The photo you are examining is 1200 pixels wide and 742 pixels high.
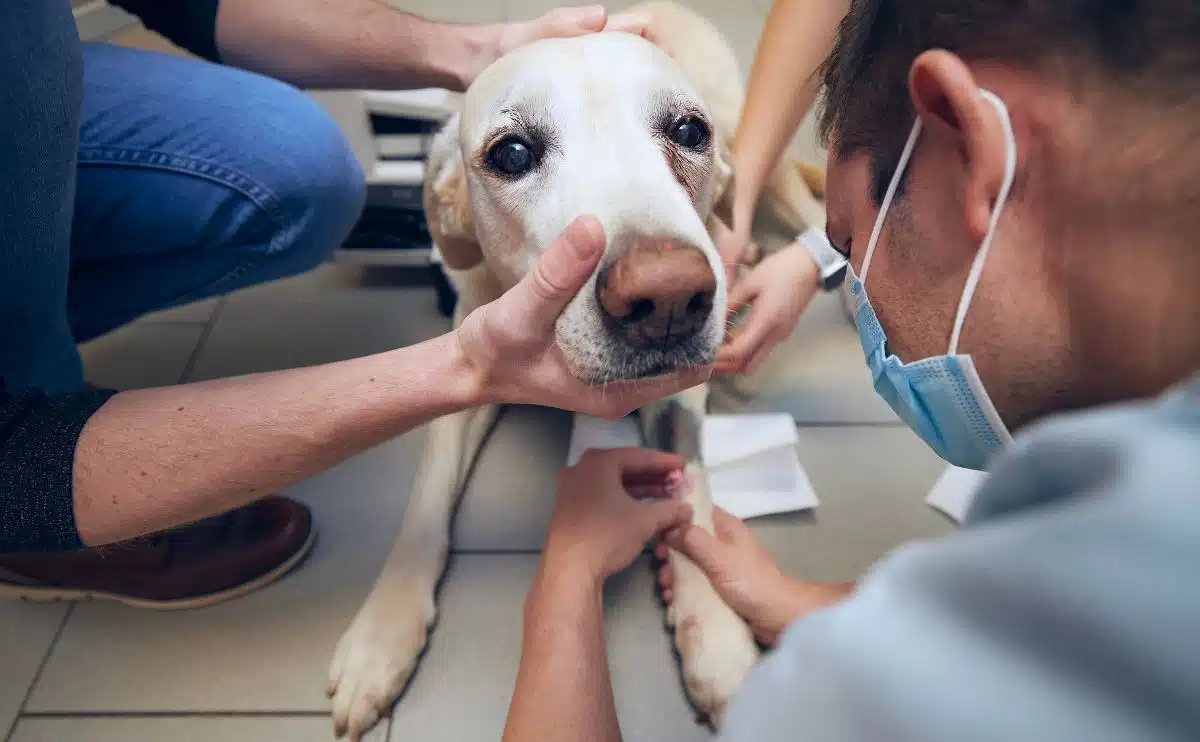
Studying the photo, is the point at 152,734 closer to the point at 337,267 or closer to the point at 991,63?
the point at 337,267

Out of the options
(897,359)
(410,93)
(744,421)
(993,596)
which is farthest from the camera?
(410,93)

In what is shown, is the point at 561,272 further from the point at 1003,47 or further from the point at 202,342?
the point at 202,342

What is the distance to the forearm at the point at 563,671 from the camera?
0.88 m

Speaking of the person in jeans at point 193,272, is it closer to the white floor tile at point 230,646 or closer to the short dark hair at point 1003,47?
the white floor tile at point 230,646

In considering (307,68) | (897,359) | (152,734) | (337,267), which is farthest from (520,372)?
(337,267)

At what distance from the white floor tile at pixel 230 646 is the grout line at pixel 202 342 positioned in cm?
59

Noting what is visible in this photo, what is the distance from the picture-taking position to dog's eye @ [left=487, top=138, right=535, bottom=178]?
104 cm

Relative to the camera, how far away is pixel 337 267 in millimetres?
2041

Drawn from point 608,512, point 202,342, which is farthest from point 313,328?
point 608,512

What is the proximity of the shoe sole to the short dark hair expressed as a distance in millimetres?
1164

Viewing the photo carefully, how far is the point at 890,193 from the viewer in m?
0.65

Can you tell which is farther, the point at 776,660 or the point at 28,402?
the point at 28,402

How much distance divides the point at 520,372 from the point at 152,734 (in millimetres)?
851

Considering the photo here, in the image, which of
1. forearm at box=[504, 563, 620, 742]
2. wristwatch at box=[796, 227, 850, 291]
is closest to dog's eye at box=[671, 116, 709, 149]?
wristwatch at box=[796, 227, 850, 291]
